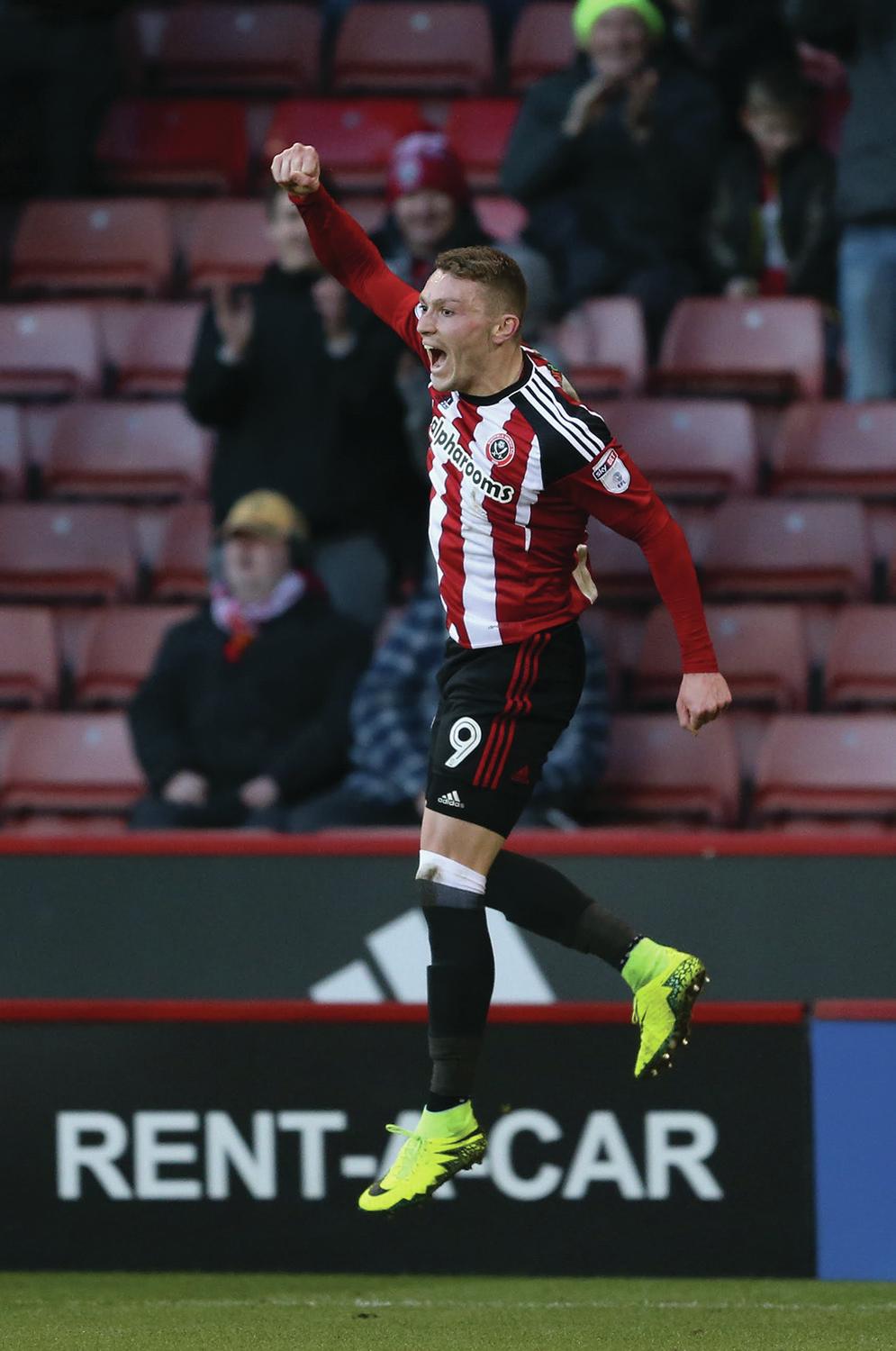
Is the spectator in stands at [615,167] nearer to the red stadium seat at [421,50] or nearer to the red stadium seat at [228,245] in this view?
the red stadium seat at [228,245]

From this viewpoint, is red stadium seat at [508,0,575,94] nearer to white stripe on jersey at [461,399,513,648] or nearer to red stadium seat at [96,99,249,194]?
red stadium seat at [96,99,249,194]

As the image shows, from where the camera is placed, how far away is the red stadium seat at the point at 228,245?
30.5 ft

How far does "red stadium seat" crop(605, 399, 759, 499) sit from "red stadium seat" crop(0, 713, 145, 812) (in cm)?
209

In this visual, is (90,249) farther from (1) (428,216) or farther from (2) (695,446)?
(2) (695,446)

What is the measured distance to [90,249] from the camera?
9422 mm

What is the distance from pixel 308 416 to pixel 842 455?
6.30ft

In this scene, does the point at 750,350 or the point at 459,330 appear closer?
the point at 459,330

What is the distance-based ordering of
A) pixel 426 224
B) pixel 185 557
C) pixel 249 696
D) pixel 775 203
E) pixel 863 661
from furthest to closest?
1. pixel 775 203
2. pixel 185 557
3. pixel 426 224
4. pixel 863 661
5. pixel 249 696

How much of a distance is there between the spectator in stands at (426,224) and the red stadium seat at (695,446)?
0.56 metres

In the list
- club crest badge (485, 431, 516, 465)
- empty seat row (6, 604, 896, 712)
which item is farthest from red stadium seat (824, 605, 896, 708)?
club crest badge (485, 431, 516, 465)

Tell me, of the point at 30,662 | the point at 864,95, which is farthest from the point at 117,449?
the point at 864,95

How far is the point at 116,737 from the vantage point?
759 cm

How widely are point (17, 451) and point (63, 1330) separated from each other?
4.79 meters

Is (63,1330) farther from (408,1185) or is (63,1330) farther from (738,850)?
(738,850)
